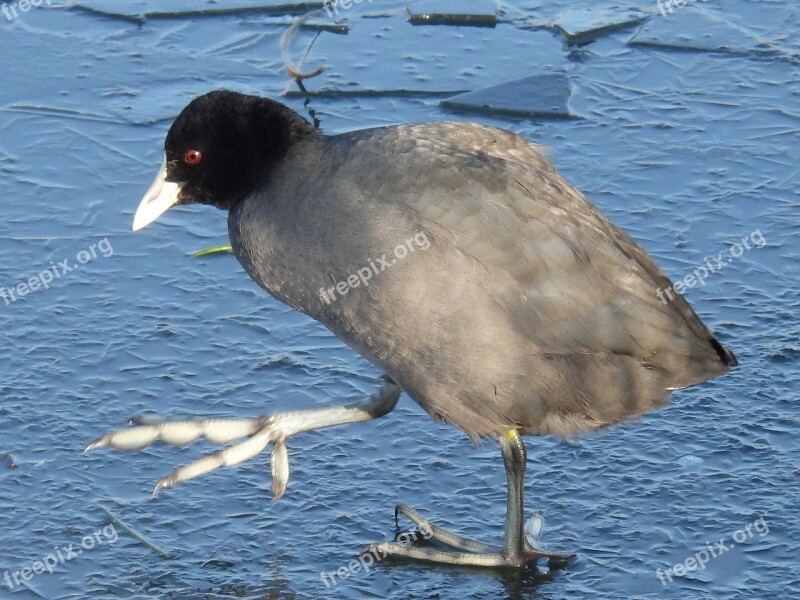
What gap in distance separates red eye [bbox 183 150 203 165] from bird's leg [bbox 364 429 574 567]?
1296 mm

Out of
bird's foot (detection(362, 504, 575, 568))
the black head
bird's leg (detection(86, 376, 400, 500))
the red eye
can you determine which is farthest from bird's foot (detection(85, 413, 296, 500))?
the red eye

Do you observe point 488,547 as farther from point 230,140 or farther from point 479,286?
point 230,140

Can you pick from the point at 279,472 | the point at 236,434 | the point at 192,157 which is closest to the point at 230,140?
the point at 192,157

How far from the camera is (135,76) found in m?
7.11

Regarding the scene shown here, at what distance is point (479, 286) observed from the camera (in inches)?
160

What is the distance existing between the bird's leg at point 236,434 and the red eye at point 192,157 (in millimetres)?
839

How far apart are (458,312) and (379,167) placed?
20.2 inches

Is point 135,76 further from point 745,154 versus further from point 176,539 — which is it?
point 176,539

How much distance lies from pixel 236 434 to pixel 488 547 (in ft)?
2.96

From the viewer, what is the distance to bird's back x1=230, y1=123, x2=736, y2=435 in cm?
406

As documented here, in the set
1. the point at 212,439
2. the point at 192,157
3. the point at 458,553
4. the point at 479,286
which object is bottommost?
the point at 458,553

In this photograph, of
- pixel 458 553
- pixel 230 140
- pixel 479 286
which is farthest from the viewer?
pixel 230 140

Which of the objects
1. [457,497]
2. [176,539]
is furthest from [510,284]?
[176,539]

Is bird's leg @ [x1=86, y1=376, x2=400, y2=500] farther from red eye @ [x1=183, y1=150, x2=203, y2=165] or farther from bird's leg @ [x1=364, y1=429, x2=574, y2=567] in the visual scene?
red eye @ [x1=183, y1=150, x2=203, y2=165]
